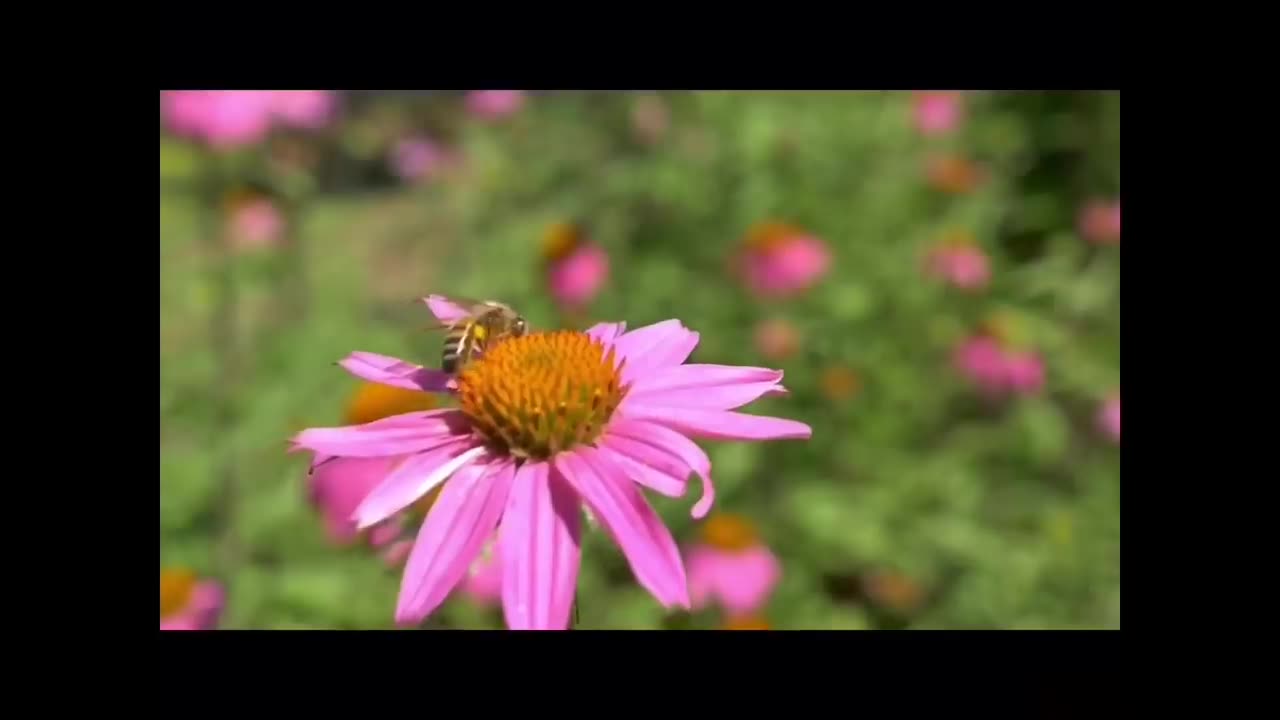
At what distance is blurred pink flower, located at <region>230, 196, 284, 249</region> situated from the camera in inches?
73.4

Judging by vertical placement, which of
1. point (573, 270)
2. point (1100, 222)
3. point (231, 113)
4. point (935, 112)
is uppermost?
point (935, 112)

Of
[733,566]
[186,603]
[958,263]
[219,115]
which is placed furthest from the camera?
[958,263]

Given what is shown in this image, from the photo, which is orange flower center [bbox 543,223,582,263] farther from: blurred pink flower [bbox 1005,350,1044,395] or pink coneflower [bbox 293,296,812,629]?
pink coneflower [bbox 293,296,812,629]

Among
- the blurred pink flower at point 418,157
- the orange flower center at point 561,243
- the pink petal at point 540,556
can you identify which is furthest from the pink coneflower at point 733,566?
the blurred pink flower at point 418,157

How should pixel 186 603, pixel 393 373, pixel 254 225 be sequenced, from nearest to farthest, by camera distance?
pixel 393 373 → pixel 186 603 → pixel 254 225

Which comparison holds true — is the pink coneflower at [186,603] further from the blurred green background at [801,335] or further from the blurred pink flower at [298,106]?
the blurred pink flower at [298,106]

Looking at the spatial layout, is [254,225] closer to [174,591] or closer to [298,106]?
[298,106]

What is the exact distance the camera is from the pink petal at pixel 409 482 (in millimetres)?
462

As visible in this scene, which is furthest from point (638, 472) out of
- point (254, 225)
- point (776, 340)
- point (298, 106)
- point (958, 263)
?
point (254, 225)

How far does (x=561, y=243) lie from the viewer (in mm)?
1688

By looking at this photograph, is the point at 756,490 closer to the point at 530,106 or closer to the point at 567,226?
the point at 567,226

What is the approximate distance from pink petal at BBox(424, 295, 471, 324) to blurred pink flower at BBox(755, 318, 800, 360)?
3.49 ft

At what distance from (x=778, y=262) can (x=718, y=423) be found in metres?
1.16

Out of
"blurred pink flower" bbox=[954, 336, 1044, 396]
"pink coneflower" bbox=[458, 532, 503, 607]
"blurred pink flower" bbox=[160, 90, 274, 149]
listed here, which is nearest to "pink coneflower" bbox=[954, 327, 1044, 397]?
"blurred pink flower" bbox=[954, 336, 1044, 396]
